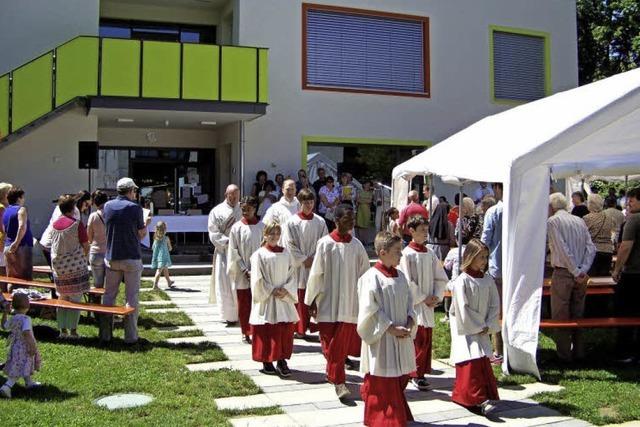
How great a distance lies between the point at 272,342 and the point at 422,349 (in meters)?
1.51

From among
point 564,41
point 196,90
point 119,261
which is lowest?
point 119,261

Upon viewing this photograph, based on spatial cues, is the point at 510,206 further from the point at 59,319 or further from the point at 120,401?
the point at 59,319

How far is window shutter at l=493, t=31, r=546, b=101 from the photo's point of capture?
1950 centimetres

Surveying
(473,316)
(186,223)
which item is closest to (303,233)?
(473,316)

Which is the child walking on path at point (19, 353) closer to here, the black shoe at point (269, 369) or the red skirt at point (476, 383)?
the black shoe at point (269, 369)

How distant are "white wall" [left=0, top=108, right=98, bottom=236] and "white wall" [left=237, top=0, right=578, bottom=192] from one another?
422 cm

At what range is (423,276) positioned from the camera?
616 cm

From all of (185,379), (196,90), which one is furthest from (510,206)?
(196,90)

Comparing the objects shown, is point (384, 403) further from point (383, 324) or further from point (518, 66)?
point (518, 66)

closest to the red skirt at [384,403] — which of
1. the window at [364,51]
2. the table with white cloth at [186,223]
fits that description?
the table with white cloth at [186,223]

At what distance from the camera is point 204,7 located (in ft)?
59.5

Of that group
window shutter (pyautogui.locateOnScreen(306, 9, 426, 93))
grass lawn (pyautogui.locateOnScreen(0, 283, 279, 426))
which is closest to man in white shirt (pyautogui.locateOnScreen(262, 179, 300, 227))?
grass lawn (pyautogui.locateOnScreen(0, 283, 279, 426))

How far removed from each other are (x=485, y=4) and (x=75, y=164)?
42.0 ft

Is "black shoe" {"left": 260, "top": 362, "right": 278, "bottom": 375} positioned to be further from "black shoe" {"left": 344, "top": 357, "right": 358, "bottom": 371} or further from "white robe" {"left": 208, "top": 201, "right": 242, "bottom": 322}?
"white robe" {"left": 208, "top": 201, "right": 242, "bottom": 322}
